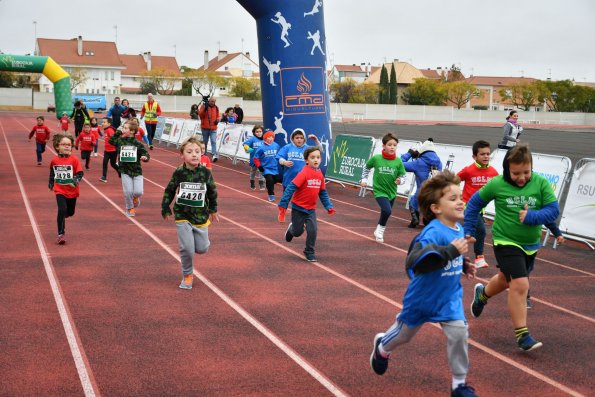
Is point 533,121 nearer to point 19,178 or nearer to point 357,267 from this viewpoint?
point 19,178

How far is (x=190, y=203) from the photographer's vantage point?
8.46m

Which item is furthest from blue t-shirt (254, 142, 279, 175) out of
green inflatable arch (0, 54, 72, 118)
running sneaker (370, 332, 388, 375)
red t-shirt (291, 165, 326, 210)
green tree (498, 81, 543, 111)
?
green tree (498, 81, 543, 111)

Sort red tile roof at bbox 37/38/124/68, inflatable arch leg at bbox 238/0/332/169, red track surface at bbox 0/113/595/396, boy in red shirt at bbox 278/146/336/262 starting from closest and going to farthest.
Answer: red track surface at bbox 0/113/595/396 → boy in red shirt at bbox 278/146/336/262 → inflatable arch leg at bbox 238/0/332/169 → red tile roof at bbox 37/38/124/68

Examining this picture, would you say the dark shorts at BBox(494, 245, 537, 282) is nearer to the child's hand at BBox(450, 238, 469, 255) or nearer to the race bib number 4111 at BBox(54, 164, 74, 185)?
the child's hand at BBox(450, 238, 469, 255)

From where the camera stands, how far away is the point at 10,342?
21.1 ft

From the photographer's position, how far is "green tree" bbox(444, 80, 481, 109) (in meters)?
107

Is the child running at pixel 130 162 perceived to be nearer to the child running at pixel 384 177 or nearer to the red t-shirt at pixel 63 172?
the red t-shirt at pixel 63 172

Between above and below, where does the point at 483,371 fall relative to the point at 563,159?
below

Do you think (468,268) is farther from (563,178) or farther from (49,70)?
(49,70)

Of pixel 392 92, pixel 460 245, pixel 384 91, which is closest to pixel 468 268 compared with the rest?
pixel 460 245

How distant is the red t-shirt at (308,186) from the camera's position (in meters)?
10.3

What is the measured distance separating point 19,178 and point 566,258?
1382cm

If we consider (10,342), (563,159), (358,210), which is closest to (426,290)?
(10,342)

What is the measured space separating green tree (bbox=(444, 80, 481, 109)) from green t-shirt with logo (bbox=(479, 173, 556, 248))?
103312 millimetres
